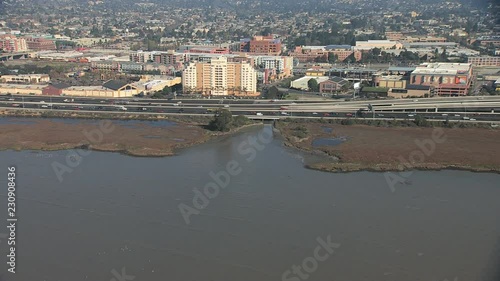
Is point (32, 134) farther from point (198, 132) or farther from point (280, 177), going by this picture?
point (280, 177)

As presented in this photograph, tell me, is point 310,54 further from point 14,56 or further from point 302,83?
point 14,56

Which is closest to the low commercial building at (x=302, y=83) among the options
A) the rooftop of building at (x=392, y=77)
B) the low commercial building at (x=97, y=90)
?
the rooftop of building at (x=392, y=77)

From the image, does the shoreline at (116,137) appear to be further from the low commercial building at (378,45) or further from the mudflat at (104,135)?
the low commercial building at (378,45)

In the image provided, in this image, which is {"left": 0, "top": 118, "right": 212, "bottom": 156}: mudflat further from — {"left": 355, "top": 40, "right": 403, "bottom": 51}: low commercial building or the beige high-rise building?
{"left": 355, "top": 40, "right": 403, "bottom": 51}: low commercial building

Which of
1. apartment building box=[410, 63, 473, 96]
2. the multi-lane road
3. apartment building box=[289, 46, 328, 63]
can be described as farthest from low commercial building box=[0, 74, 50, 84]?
apartment building box=[410, 63, 473, 96]

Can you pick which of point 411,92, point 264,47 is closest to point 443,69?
point 411,92
